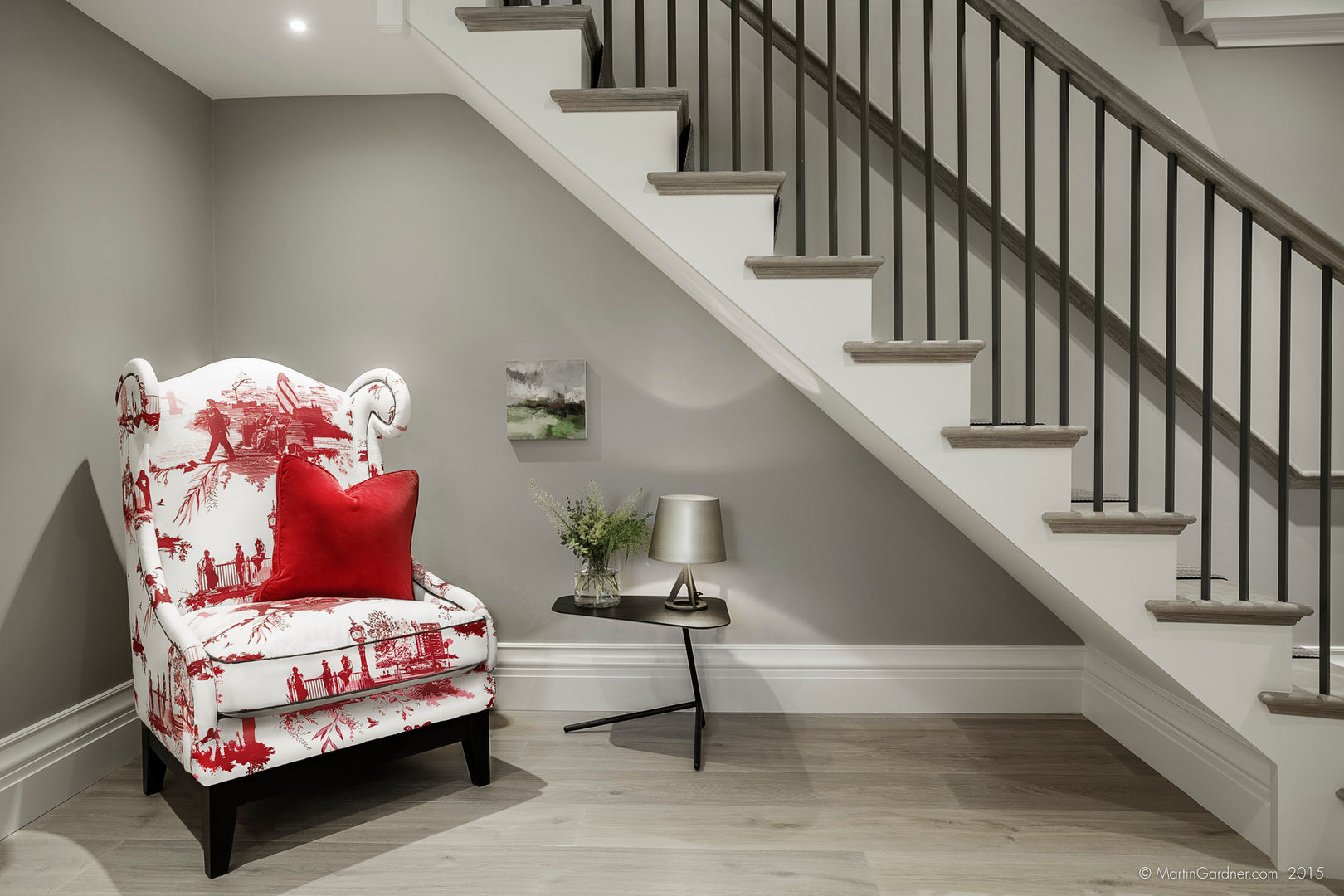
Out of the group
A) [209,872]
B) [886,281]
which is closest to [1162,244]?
[886,281]

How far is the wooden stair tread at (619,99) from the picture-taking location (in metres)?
1.97

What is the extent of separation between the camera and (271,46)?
2463 millimetres

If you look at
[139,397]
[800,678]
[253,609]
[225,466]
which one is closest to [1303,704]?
[800,678]

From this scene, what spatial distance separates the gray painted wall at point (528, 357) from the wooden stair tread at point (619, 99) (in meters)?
0.83

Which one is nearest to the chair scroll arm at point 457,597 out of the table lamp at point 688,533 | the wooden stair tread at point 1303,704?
the table lamp at point 688,533

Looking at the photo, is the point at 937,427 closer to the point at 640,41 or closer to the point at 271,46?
the point at 640,41

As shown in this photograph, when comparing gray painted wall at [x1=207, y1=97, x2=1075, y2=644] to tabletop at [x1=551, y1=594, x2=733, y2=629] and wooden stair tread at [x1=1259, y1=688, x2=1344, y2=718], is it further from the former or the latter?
wooden stair tread at [x1=1259, y1=688, x2=1344, y2=718]

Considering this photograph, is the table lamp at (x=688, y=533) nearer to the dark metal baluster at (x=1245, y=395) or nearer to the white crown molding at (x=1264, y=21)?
the dark metal baluster at (x=1245, y=395)

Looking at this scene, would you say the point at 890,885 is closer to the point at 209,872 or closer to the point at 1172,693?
the point at 1172,693

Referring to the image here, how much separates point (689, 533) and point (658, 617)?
285mm

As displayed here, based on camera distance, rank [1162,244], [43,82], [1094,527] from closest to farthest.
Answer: [1094,527] → [43,82] → [1162,244]

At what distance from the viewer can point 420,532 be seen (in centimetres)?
287

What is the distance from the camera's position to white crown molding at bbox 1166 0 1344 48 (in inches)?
101

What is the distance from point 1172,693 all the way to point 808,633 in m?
1.13
